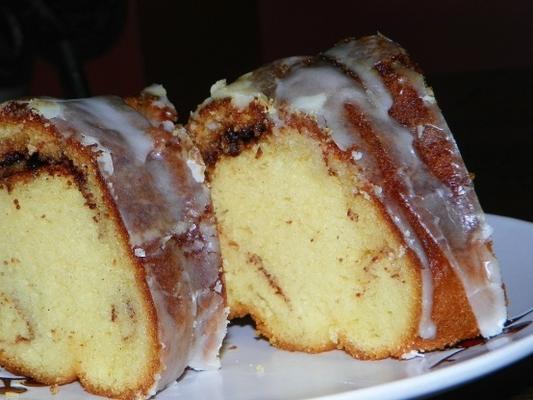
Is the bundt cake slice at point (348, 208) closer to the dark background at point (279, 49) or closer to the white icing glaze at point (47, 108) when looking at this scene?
the white icing glaze at point (47, 108)

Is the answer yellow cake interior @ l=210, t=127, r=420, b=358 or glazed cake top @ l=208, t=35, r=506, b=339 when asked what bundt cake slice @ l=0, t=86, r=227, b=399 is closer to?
yellow cake interior @ l=210, t=127, r=420, b=358

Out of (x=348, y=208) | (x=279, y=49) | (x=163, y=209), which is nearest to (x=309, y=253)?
(x=348, y=208)

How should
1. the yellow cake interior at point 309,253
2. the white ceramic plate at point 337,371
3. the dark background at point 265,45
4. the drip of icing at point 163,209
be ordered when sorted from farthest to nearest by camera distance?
the dark background at point 265,45 → the yellow cake interior at point 309,253 → the drip of icing at point 163,209 → the white ceramic plate at point 337,371

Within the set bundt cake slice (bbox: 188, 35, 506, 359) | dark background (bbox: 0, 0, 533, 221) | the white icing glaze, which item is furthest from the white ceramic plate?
dark background (bbox: 0, 0, 533, 221)

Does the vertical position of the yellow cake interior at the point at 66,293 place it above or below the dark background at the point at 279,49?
above

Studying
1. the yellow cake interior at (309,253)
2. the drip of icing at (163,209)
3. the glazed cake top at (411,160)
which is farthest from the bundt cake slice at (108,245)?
the glazed cake top at (411,160)

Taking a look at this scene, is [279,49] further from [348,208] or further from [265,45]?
[348,208]

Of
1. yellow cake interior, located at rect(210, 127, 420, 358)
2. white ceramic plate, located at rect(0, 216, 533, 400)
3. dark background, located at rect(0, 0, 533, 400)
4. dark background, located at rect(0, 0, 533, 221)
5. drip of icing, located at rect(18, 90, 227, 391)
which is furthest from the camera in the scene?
dark background, located at rect(0, 0, 533, 221)
